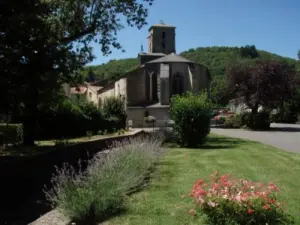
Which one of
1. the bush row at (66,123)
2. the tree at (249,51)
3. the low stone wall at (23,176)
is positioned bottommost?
the low stone wall at (23,176)

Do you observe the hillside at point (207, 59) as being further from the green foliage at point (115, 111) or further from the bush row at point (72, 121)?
the bush row at point (72, 121)

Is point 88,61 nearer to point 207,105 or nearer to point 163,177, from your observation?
point 207,105

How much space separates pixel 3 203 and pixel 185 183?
15.2 ft

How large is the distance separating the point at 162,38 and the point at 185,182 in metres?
59.6

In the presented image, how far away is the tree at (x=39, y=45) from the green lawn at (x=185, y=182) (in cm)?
578

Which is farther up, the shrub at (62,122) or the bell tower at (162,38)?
the bell tower at (162,38)

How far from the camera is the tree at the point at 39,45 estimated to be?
1306cm

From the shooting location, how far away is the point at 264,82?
1476 inches

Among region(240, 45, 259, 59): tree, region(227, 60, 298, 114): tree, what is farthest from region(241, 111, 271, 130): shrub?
region(240, 45, 259, 59): tree

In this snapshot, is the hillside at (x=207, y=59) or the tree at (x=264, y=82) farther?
the hillside at (x=207, y=59)

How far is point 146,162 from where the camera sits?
31.7 ft

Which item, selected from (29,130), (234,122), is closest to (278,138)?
(234,122)

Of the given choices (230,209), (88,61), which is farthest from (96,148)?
(230,209)

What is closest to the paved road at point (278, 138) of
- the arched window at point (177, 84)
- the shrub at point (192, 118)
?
the shrub at point (192, 118)
